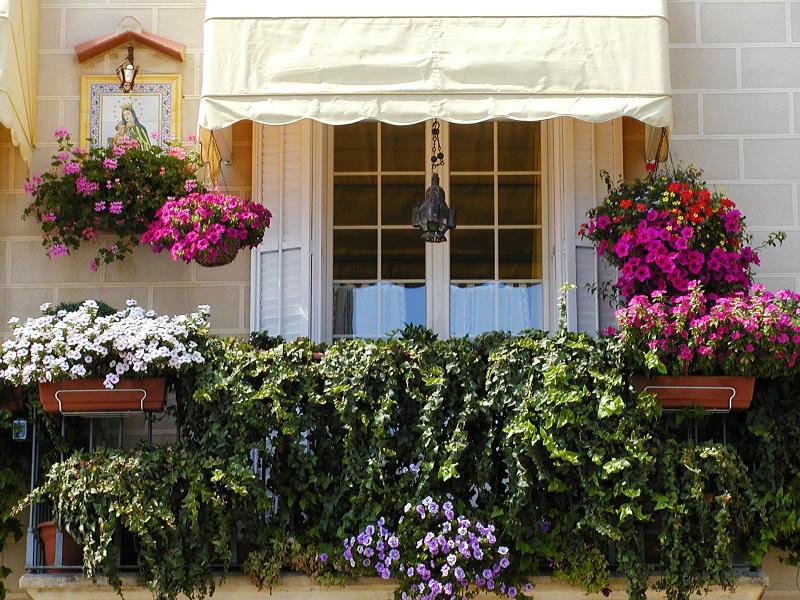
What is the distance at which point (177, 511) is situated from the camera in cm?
948

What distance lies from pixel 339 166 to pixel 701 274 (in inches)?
100

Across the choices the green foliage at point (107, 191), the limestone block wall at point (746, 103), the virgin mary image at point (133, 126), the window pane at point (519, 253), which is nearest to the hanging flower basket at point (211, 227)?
the green foliage at point (107, 191)

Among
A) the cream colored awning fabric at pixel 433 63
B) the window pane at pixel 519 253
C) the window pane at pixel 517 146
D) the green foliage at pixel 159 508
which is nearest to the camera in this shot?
the green foliage at pixel 159 508

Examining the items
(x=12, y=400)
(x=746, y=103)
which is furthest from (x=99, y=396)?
(x=746, y=103)

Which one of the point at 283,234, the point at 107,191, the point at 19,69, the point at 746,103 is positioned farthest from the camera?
the point at 746,103

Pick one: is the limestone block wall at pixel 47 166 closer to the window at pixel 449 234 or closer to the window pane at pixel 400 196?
the window at pixel 449 234

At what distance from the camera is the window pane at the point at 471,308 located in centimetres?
1099

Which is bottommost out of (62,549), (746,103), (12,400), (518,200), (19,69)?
(62,549)

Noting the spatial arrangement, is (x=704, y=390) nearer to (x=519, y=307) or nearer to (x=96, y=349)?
(x=519, y=307)

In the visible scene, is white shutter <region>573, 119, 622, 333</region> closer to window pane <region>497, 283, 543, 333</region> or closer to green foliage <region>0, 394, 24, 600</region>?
window pane <region>497, 283, 543, 333</region>

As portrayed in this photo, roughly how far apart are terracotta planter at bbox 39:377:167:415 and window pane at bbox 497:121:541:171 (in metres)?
2.86

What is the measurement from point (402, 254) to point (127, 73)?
2.06 metres

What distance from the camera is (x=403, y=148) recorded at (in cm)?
1130

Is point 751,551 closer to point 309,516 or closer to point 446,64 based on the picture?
point 309,516
